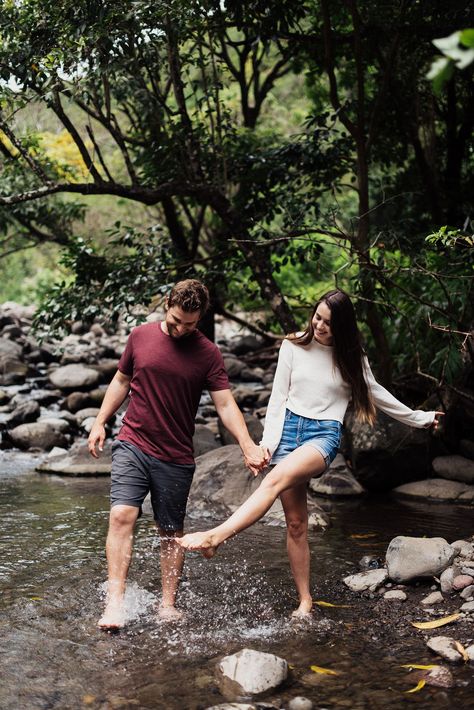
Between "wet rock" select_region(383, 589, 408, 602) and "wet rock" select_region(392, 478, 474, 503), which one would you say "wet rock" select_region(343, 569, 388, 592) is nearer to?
"wet rock" select_region(383, 589, 408, 602)

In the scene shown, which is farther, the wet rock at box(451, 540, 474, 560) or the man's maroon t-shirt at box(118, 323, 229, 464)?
the wet rock at box(451, 540, 474, 560)

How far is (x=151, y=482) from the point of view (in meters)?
4.55

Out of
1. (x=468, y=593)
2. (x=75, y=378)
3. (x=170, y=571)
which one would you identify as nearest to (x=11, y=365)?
(x=75, y=378)

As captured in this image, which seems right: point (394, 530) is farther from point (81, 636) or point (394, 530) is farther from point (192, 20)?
point (192, 20)

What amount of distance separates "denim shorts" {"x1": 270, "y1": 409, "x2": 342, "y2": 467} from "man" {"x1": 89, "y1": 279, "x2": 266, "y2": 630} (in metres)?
0.15

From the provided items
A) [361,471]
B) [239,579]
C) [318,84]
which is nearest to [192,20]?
[361,471]

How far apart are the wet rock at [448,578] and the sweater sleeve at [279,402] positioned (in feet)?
4.88

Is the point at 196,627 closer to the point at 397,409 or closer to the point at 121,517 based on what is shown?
the point at 121,517

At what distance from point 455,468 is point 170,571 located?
459cm

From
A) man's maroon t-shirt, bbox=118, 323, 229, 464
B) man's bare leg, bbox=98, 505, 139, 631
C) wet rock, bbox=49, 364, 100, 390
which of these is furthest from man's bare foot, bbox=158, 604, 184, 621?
wet rock, bbox=49, 364, 100, 390

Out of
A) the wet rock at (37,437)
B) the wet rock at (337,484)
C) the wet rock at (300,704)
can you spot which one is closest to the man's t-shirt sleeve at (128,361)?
the wet rock at (300,704)

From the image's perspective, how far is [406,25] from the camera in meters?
8.80

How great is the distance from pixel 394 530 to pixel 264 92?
32.8 ft

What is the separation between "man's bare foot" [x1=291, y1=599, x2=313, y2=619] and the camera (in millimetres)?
4645
